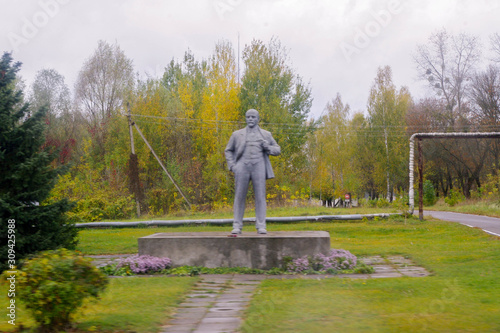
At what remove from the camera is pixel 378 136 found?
49.2 m

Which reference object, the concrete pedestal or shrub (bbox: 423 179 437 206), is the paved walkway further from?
shrub (bbox: 423 179 437 206)

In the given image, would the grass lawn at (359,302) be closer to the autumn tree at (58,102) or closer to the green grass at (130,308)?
the green grass at (130,308)

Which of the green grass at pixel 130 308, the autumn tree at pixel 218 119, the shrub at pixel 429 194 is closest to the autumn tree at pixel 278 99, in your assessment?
the autumn tree at pixel 218 119

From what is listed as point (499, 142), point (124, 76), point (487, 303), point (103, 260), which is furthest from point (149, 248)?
point (499, 142)

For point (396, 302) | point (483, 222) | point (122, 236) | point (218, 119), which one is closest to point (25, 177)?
point (396, 302)

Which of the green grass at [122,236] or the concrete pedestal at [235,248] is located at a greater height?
the concrete pedestal at [235,248]

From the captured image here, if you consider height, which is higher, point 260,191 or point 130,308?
point 260,191

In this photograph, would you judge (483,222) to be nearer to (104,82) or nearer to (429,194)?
(429,194)

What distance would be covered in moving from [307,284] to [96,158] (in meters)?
33.8

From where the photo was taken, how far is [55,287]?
4652 mm

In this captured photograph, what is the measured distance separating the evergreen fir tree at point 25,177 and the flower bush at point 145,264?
1.88 m

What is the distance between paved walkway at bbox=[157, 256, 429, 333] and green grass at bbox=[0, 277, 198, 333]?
0.18 m

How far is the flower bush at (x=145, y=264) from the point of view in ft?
31.7

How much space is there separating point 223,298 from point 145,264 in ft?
10.9
